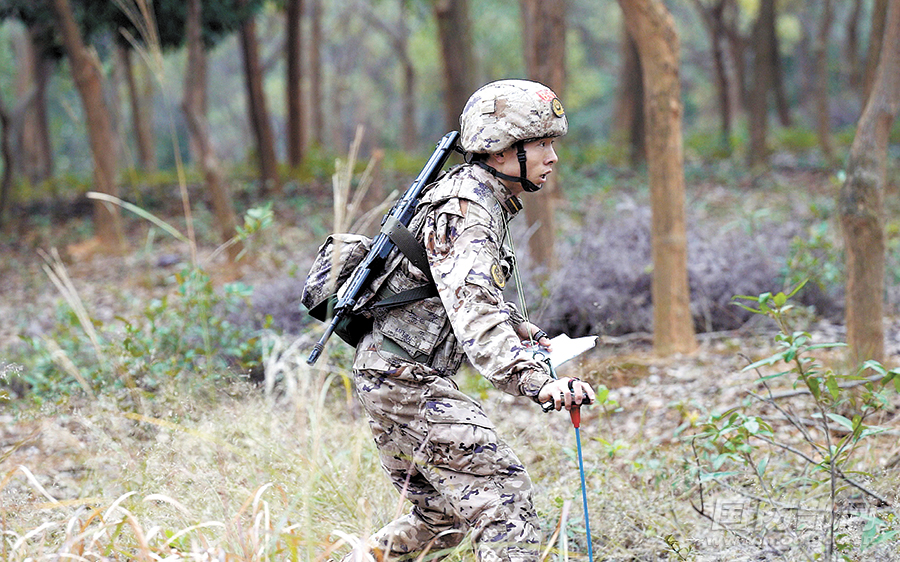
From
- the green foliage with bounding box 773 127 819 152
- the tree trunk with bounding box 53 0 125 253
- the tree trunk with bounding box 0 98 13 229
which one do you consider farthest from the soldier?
the green foliage with bounding box 773 127 819 152

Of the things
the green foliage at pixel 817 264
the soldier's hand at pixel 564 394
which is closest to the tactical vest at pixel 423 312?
the soldier's hand at pixel 564 394

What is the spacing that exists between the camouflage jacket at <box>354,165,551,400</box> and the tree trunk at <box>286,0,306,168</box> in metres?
11.5

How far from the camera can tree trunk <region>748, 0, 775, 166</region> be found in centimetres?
1292

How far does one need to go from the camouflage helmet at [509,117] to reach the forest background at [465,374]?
52 centimetres

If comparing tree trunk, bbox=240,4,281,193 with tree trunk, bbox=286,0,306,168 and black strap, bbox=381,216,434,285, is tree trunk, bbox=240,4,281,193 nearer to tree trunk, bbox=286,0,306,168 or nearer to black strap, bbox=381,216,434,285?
tree trunk, bbox=286,0,306,168

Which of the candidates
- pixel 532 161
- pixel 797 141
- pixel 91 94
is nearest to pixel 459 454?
pixel 532 161

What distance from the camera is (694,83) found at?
31984 mm

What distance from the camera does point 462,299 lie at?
2.32m

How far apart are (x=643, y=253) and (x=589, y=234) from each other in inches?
26.6

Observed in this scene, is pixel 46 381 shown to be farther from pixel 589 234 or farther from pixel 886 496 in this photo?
pixel 589 234

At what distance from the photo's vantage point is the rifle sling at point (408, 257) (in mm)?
2500

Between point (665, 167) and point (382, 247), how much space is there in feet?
9.59

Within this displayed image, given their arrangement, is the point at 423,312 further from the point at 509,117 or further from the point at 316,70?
the point at 316,70

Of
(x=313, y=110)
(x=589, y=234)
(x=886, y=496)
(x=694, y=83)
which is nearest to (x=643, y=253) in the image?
(x=589, y=234)
